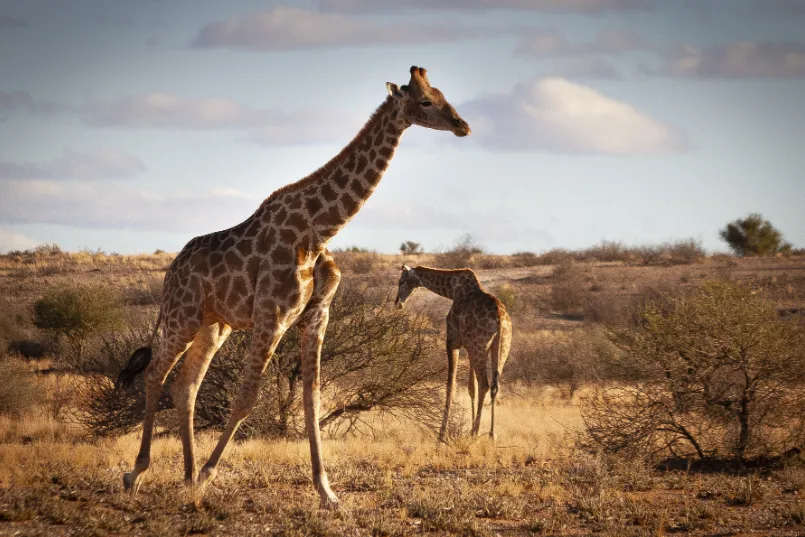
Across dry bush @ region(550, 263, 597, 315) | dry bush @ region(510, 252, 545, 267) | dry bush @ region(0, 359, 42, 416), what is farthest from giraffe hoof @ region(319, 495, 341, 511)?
dry bush @ region(510, 252, 545, 267)

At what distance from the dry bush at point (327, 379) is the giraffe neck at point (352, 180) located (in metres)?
4.22

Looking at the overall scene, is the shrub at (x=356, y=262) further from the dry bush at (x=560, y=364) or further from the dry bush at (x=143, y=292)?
the dry bush at (x=560, y=364)

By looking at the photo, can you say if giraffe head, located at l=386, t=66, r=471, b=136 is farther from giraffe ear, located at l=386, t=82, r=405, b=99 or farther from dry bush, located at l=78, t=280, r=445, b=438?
dry bush, located at l=78, t=280, r=445, b=438

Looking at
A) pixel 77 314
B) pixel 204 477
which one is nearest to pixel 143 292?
pixel 77 314

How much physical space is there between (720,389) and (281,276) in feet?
20.1

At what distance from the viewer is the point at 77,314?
24469 millimetres

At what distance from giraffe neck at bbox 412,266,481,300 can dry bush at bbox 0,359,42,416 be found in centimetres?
772

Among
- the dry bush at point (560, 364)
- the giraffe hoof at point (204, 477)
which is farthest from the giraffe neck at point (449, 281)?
the giraffe hoof at point (204, 477)

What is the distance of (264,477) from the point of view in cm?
948

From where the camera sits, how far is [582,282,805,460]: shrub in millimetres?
10641

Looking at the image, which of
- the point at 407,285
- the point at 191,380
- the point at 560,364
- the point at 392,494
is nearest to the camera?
the point at 392,494

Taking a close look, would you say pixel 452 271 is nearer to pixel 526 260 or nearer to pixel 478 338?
pixel 478 338

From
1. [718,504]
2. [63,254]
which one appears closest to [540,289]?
[63,254]

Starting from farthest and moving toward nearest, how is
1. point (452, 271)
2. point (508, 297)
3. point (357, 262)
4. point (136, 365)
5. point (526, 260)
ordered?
point (526, 260), point (357, 262), point (508, 297), point (452, 271), point (136, 365)
